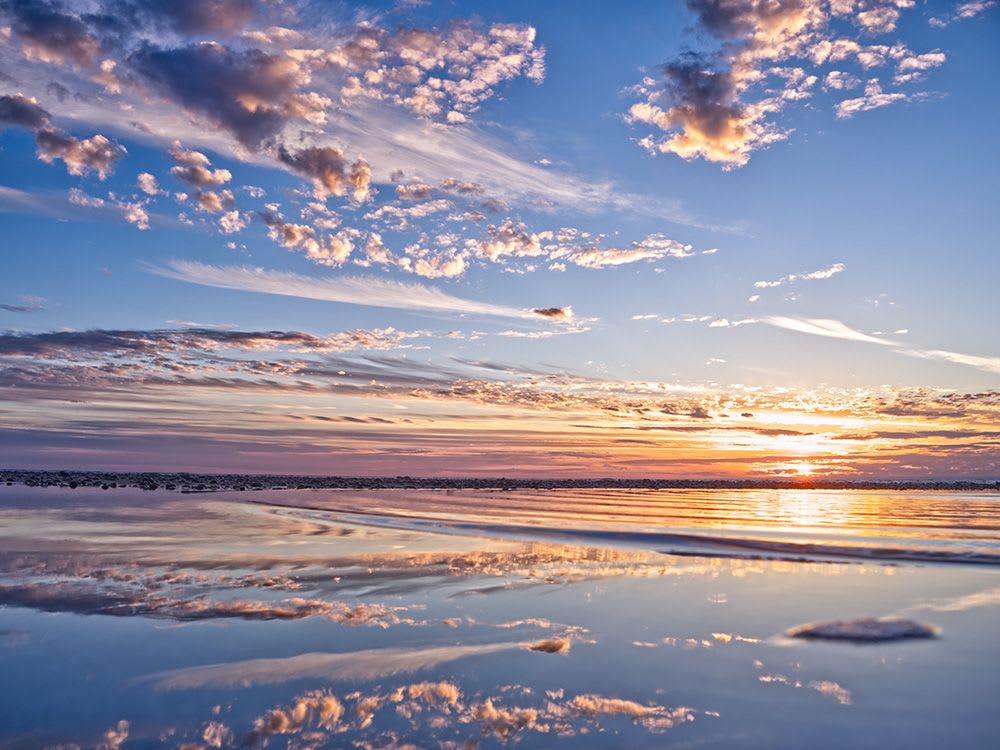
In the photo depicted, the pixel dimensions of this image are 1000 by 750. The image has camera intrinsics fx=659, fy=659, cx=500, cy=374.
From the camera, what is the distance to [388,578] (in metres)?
12.9

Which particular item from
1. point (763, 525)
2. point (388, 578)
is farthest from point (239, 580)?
point (763, 525)

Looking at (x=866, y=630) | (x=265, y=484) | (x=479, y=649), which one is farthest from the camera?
(x=265, y=484)

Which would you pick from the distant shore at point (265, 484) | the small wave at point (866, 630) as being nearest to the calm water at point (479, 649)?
the small wave at point (866, 630)

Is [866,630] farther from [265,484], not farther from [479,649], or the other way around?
[265,484]

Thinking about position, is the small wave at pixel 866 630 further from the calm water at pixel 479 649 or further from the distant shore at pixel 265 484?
the distant shore at pixel 265 484

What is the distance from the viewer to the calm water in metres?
5.71

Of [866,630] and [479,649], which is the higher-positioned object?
[866,630]

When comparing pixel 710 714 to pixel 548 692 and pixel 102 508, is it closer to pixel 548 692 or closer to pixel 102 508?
pixel 548 692

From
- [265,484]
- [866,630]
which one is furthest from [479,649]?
[265,484]

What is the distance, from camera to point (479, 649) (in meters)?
8.05

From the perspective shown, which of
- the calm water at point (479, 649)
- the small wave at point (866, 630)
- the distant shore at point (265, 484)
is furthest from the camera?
the distant shore at point (265, 484)

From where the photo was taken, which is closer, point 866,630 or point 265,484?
point 866,630

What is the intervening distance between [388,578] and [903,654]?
340 inches

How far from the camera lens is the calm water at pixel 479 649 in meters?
5.71
